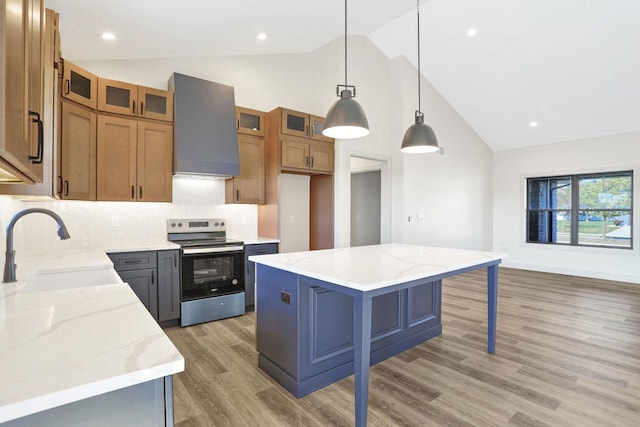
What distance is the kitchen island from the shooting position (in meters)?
1.80

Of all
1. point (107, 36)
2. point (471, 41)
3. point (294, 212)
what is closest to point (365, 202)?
point (294, 212)

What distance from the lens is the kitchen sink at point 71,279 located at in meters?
1.97

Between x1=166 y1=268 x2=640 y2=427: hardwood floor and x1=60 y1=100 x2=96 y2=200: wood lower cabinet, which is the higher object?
x1=60 y1=100 x2=96 y2=200: wood lower cabinet

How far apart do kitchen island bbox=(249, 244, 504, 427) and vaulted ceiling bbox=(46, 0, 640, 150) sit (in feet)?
8.37

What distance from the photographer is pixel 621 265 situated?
5.92 meters

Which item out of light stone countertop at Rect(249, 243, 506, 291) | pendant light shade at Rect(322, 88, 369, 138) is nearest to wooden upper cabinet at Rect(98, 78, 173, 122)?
pendant light shade at Rect(322, 88, 369, 138)

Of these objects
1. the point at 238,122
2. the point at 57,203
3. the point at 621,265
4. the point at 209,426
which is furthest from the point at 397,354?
the point at 621,265

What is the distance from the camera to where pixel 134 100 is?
3.45 m

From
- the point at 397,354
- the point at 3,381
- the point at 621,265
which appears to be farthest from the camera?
the point at 621,265

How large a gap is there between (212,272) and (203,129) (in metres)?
1.59

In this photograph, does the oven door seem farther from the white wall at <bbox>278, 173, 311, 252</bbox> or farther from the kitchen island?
the kitchen island

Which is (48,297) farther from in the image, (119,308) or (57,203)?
(57,203)

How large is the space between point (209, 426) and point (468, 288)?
14.9ft

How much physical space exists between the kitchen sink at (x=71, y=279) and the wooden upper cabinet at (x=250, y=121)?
2.44 m
